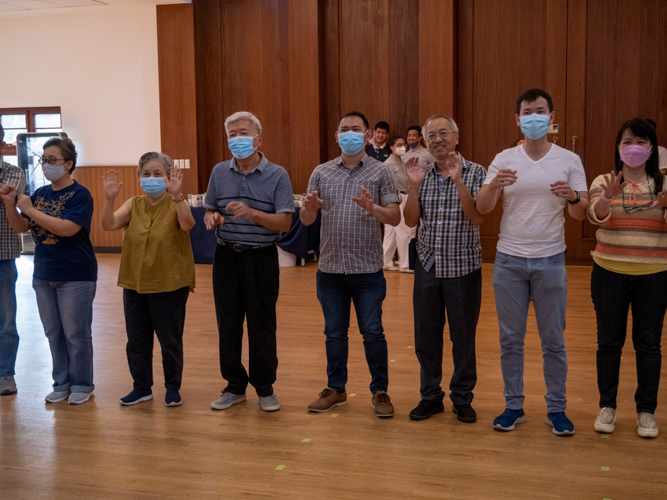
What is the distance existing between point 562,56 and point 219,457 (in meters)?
7.26

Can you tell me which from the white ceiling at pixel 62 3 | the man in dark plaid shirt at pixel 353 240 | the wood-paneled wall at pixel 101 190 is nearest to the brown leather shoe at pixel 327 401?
the man in dark plaid shirt at pixel 353 240

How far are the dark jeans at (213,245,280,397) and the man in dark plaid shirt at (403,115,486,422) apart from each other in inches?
29.5

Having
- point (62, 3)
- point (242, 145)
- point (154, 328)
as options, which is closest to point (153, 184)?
point (242, 145)

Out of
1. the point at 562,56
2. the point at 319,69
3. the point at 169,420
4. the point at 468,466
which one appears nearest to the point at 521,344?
the point at 468,466

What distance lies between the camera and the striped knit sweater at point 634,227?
3033mm

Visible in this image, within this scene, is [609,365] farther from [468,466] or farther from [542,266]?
[468,466]

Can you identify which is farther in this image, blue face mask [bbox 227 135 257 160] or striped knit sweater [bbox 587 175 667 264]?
blue face mask [bbox 227 135 257 160]

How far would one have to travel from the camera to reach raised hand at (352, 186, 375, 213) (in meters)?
3.27

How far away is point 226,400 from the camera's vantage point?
12.0 feet

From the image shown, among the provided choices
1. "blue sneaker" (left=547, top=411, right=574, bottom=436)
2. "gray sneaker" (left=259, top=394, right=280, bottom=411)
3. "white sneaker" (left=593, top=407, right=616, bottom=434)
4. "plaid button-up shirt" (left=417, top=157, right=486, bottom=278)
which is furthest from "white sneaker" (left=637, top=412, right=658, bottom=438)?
"gray sneaker" (left=259, top=394, right=280, bottom=411)

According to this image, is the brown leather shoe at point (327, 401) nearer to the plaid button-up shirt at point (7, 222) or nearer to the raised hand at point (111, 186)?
the raised hand at point (111, 186)

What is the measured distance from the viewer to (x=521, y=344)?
3.23m

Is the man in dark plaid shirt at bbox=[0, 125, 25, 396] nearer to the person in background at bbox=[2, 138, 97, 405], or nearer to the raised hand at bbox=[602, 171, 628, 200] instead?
the person in background at bbox=[2, 138, 97, 405]

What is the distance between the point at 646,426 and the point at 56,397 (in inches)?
116
